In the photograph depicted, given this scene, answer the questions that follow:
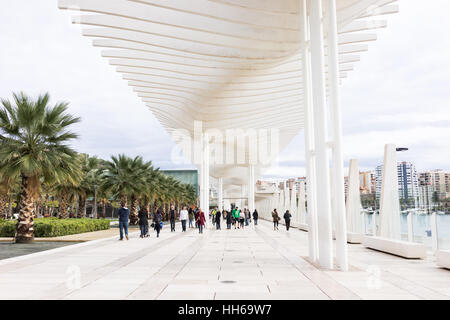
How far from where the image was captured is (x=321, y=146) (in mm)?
7879

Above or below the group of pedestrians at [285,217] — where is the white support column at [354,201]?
above

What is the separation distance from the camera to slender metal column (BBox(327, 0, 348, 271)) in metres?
Answer: 7.40

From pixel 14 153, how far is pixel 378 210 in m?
12.5

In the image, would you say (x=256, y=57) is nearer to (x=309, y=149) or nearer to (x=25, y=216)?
(x=309, y=149)

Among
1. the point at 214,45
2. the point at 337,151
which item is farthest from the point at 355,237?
the point at 214,45

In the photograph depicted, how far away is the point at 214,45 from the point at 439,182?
762 cm

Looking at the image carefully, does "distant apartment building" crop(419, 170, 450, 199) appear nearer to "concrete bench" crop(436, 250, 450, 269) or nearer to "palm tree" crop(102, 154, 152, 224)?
"concrete bench" crop(436, 250, 450, 269)

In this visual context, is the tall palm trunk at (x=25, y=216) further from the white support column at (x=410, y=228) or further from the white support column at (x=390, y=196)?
the white support column at (x=410, y=228)

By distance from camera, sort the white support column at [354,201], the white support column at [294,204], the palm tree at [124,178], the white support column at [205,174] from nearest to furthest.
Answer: the white support column at [354,201]
the white support column at [205,174]
the white support column at [294,204]
the palm tree at [124,178]

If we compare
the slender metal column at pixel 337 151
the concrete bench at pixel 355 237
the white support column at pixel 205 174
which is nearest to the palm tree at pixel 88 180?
the white support column at pixel 205 174

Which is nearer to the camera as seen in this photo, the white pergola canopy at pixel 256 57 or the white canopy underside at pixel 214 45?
the white pergola canopy at pixel 256 57

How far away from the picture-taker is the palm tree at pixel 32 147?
14.1 metres

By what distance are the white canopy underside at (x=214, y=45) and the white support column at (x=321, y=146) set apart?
6.45 feet

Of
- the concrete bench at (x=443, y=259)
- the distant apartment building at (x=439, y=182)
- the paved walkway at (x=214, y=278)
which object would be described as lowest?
the paved walkway at (x=214, y=278)
